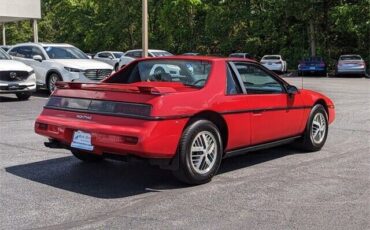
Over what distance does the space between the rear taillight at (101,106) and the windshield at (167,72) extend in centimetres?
104

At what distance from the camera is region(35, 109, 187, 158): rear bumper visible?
214 inches

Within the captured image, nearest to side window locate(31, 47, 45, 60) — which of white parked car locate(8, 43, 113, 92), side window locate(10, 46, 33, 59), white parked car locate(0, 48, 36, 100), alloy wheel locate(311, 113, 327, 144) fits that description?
white parked car locate(8, 43, 113, 92)

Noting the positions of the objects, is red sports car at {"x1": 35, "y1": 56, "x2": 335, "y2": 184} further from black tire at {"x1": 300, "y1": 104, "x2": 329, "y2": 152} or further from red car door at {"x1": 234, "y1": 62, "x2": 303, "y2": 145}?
black tire at {"x1": 300, "y1": 104, "x2": 329, "y2": 152}

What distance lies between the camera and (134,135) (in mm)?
→ 5434

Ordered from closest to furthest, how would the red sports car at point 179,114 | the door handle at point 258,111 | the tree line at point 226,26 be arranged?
the red sports car at point 179,114, the door handle at point 258,111, the tree line at point 226,26

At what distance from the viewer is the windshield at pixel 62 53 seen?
17.0 meters

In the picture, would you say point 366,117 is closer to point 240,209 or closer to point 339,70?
point 240,209

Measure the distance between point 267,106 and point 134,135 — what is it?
2.16 meters

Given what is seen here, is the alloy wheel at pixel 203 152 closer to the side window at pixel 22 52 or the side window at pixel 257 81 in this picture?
the side window at pixel 257 81

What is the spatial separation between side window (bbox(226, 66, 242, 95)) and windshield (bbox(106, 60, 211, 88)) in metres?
0.27

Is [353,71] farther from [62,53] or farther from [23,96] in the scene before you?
[23,96]

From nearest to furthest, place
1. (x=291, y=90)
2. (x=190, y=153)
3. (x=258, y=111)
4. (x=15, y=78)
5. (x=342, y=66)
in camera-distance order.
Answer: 1. (x=190, y=153)
2. (x=258, y=111)
3. (x=291, y=90)
4. (x=15, y=78)
5. (x=342, y=66)

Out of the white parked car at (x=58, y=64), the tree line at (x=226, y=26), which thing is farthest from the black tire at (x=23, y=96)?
the tree line at (x=226, y=26)

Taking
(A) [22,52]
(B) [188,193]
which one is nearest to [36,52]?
(A) [22,52]
